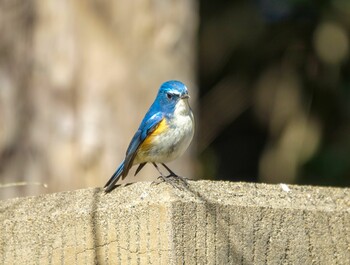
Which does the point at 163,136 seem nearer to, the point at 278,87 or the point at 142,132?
the point at 142,132

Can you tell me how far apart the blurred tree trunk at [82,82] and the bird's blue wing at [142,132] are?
7.21ft

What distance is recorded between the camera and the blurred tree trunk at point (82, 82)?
6.43m

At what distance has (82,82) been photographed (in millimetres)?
6461

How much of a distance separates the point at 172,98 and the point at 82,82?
241 cm

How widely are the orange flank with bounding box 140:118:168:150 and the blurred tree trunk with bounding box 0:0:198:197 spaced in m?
A: 2.24

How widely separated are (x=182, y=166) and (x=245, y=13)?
4.51m

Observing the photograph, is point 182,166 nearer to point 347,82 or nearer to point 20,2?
point 20,2

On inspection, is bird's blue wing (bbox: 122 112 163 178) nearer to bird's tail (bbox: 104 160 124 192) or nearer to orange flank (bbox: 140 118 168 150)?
orange flank (bbox: 140 118 168 150)

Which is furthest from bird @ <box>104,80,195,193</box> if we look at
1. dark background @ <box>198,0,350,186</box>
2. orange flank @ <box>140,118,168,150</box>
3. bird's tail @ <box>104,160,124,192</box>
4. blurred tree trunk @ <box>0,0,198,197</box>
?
dark background @ <box>198,0,350,186</box>

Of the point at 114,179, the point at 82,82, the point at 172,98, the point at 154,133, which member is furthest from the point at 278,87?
the point at 114,179

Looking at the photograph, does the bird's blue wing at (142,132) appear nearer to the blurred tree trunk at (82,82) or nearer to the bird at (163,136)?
the bird at (163,136)

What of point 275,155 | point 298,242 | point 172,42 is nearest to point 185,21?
point 172,42

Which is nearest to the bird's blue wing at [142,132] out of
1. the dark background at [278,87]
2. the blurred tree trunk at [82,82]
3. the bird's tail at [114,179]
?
the bird's tail at [114,179]

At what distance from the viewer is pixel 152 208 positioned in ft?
7.33
